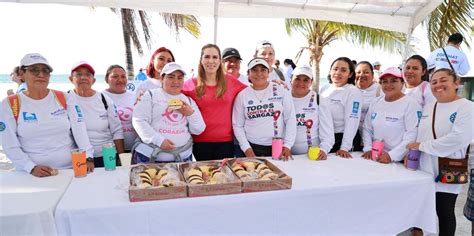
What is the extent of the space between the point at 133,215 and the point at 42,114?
3.96ft

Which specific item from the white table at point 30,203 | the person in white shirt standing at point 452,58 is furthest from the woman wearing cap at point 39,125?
the person in white shirt standing at point 452,58

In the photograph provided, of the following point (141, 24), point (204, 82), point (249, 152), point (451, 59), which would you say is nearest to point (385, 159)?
point (249, 152)

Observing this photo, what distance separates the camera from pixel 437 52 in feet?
16.0

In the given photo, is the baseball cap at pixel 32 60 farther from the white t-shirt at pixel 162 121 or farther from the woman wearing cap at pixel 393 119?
the woman wearing cap at pixel 393 119

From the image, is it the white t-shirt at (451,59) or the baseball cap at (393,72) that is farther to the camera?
the white t-shirt at (451,59)

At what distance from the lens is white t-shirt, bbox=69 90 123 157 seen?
276 centimetres

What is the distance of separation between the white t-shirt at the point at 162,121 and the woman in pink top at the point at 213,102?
267 mm

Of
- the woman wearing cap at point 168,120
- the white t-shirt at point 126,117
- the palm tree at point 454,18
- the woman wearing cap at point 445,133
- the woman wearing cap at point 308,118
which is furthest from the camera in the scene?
the palm tree at point 454,18

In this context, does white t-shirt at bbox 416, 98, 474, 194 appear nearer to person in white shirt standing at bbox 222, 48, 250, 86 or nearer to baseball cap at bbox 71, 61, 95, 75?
person in white shirt standing at bbox 222, 48, 250, 86

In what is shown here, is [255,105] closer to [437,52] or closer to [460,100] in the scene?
[460,100]

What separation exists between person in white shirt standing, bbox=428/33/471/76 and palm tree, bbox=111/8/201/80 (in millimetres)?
6877

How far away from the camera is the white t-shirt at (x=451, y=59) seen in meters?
4.77

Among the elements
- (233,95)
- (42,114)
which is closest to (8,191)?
(42,114)

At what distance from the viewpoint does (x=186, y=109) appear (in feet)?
8.30
